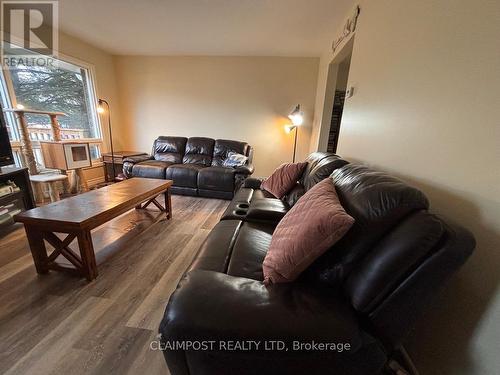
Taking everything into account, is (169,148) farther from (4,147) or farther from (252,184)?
(252,184)

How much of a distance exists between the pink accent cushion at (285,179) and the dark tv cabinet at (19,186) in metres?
2.68

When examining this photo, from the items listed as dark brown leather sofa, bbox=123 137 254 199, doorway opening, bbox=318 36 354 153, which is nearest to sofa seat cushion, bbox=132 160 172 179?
dark brown leather sofa, bbox=123 137 254 199

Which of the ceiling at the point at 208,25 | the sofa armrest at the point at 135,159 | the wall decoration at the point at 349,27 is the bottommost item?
the sofa armrest at the point at 135,159

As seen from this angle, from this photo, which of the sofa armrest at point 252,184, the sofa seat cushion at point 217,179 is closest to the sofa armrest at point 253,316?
the sofa armrest at point 252,184

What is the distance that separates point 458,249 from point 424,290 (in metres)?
0.16

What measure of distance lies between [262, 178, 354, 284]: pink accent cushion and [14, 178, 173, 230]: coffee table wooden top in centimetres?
132

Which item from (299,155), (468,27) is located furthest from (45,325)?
(299,155)

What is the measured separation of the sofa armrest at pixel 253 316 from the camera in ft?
2.04

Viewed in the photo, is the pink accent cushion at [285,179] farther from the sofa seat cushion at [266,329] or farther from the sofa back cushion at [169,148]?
the sofa back cushion at [169,148]

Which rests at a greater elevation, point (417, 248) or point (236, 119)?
point (236, 119)

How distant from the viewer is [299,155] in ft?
14.5

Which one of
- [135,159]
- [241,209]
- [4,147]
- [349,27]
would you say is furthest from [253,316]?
[135,159]

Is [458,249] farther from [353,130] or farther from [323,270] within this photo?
[353,130]

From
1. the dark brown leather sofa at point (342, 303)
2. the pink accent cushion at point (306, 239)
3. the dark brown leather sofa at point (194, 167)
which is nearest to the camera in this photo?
the dark brown leather sofa at point (342, 303)
